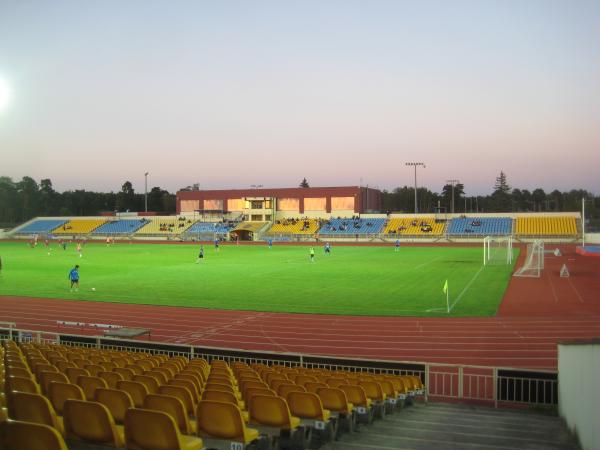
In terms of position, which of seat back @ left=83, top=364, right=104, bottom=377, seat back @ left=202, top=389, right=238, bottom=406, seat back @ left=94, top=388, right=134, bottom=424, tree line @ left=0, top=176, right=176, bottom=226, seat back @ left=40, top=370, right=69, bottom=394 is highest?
tree line @ left=0, top=176, right=176, bottom=226

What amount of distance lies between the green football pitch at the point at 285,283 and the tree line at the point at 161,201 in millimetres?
84080

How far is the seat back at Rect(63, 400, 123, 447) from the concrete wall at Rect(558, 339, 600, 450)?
4.77 m

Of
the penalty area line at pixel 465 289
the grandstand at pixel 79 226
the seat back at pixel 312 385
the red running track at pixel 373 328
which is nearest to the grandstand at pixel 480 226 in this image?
the penalty area line at pixel 465 289

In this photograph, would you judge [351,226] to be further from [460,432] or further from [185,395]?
[185,395]

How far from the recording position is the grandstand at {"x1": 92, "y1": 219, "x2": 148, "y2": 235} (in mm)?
95019

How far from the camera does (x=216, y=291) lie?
91.9 feet

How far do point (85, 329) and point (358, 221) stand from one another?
7004cm

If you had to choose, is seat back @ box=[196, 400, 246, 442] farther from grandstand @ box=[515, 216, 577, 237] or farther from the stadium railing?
grandstand @ box=[515, 216, 577, 237]

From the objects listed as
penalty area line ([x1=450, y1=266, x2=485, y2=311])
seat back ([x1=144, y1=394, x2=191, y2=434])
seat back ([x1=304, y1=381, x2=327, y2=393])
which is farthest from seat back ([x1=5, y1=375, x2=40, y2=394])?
penalty area line ([x1=450, y1=266, x2=485, y2=311])

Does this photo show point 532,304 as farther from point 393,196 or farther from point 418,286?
point 393,196

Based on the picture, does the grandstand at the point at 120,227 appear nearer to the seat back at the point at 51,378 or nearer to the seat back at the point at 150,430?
the seat back at the point at 51,378

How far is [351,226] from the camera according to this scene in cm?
8581

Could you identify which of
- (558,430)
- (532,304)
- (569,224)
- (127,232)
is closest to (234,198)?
(127,232)

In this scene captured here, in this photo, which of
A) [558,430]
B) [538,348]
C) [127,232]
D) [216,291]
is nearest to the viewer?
[558,430]
